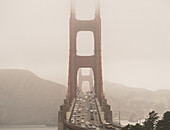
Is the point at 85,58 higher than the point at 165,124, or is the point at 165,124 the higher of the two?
the point at 85,58

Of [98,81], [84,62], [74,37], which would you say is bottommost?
[98,81]

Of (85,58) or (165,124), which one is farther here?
(85,58)

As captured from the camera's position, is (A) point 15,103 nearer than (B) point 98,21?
No

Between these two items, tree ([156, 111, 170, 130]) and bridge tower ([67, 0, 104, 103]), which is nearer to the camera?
tree ([156, 111, 170, 130])

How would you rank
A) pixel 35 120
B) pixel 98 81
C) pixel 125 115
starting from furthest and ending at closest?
pixel 35 120 → pixel 125 115 → pixel 98 81

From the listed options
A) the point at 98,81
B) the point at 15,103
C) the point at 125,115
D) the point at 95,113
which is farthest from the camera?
the point at 15,103

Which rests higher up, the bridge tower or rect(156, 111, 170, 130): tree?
the bridge tower

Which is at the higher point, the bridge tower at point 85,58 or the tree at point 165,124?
the bridge tower at point 85,58

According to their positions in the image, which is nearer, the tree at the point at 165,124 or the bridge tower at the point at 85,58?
the tree at the point at 165,124

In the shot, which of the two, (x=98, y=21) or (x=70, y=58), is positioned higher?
(x=98, y=21)

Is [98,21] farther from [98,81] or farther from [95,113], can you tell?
[95,113]

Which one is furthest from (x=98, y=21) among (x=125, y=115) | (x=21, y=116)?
(x=21, y=116)
